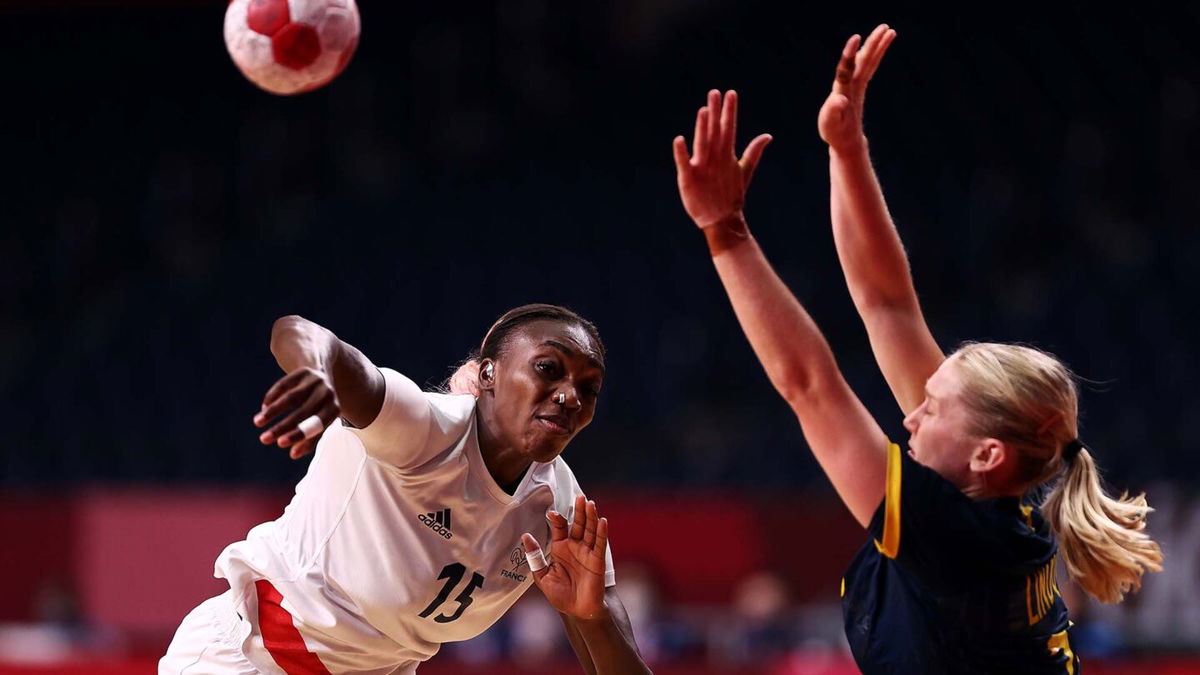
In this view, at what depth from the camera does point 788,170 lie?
13.1 metres

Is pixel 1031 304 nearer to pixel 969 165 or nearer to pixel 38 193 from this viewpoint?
pixel 969 165

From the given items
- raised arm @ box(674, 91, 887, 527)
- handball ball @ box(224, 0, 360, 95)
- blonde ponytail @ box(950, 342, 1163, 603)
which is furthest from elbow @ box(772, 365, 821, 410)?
handball ball @ box(224, 0, 360, 95)

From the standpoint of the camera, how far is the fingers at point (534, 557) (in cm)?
368

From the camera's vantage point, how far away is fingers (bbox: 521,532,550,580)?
368cm

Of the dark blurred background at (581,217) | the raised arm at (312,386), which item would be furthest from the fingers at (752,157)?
the dark blurred background at (581,217)

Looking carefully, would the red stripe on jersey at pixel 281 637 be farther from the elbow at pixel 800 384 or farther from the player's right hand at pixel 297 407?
the elbow at pixel 800 384

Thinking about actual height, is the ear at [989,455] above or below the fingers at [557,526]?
above

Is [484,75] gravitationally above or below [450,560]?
above

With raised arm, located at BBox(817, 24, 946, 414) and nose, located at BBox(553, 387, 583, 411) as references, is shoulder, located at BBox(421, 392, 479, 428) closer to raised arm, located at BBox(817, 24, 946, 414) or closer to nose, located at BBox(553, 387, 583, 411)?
nose, located at BBox(553, 387, 583, 411)

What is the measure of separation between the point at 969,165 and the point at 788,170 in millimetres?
1599

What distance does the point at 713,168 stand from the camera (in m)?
2.93

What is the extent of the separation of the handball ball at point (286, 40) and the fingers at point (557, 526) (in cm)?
162

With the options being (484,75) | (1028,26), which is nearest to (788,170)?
(1028,26)

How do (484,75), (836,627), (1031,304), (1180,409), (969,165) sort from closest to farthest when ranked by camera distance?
(836,627)
(1180,409)
(1031,304)
(969,165)
(484,75)
